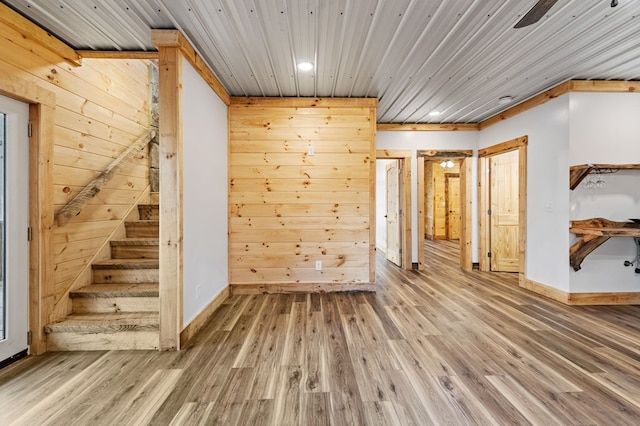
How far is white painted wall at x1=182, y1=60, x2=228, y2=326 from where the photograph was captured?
2471 millimetres

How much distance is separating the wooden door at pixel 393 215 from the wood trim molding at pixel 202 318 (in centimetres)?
328

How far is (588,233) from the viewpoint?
3.06 m

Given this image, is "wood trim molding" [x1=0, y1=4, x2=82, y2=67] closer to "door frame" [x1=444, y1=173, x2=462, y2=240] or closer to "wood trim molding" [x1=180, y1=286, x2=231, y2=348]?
"wood trim molding" [x1=180, y1=286, x2=231, y2=348]

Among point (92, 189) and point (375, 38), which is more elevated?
point (375, 38)

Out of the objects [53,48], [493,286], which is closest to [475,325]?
[493,286]

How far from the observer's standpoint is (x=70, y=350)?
2234mm

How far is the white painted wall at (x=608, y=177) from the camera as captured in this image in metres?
3.28

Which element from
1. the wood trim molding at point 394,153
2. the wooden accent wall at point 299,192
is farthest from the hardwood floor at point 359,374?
the wood trim molding at point 394,153

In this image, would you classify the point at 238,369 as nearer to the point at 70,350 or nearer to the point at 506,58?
the point at 70,350

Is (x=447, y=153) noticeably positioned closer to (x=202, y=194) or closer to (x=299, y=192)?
(x=299, y=192)

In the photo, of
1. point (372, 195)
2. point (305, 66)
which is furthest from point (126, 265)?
point (372, 195)

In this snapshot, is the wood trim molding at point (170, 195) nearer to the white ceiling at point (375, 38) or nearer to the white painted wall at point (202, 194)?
the white painted wall at point (202, 194)

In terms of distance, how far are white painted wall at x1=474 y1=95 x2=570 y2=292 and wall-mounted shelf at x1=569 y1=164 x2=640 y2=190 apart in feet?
0.22

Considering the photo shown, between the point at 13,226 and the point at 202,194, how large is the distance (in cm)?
136
